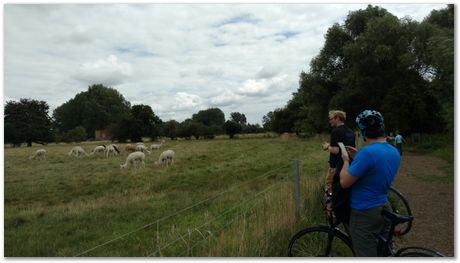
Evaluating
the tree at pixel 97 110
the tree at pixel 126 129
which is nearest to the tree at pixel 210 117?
the tree at pixel 126 129

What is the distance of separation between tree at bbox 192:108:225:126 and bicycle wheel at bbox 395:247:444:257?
2601 inches

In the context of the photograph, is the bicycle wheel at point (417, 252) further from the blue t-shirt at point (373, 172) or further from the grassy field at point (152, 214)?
the grassy field at point (152, 214)

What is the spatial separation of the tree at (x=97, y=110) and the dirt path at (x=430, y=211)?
24601mm

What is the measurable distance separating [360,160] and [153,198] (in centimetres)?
833

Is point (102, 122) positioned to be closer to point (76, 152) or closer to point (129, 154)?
point (76, 152)

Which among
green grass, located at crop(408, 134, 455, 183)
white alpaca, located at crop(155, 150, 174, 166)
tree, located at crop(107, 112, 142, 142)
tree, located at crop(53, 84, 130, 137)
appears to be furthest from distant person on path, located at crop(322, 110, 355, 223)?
tree, located at crop(107, 112, 142, 142)

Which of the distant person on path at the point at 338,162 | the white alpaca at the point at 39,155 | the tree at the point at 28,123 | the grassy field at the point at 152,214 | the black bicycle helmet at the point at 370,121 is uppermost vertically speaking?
the tree at the point at 28,123

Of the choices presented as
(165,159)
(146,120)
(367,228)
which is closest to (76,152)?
(165,159)

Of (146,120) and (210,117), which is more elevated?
(210,117)

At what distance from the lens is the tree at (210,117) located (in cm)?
7286

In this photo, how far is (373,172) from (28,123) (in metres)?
16.0

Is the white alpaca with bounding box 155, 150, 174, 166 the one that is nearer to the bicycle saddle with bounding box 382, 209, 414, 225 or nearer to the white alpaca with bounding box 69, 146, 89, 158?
the white alpaca with bounding box 69, 146, 89, 158

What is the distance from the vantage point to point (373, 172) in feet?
11.2

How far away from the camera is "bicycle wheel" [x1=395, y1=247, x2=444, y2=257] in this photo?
11.5ft
